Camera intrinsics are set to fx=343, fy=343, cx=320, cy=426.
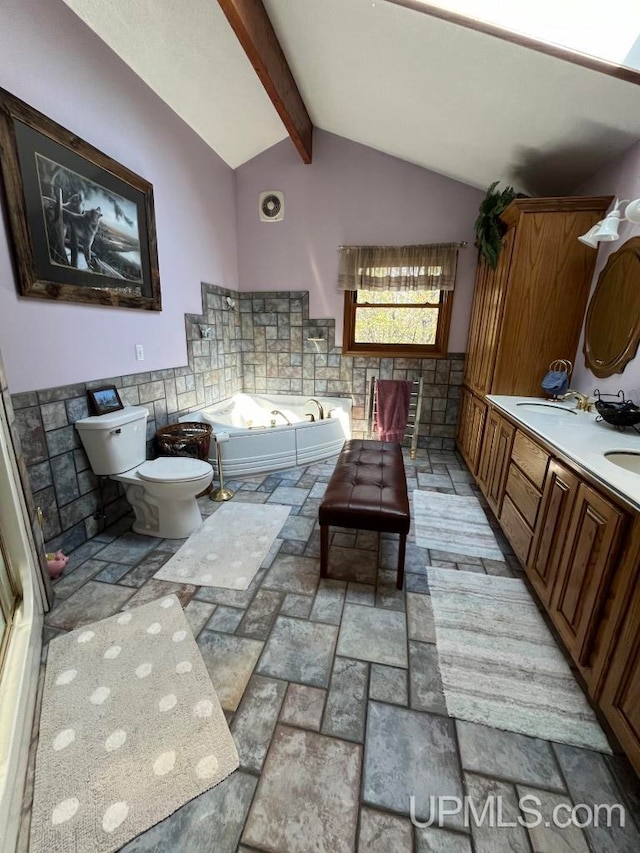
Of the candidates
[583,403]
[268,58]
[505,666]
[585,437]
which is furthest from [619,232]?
[505,666]

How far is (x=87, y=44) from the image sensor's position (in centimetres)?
183

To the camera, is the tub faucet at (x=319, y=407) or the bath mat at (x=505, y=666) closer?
the bath mat at (x=505, y=666)

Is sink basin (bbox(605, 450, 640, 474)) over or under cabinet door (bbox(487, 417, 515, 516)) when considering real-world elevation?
over

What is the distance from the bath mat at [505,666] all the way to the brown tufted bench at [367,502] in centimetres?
32

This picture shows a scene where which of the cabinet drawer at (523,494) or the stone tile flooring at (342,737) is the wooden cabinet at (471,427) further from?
the stone tile flooring at (342,737)

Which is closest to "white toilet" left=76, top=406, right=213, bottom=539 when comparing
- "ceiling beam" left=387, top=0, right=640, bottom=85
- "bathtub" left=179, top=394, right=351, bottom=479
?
"bathtub" left=179, top=394, right=351, bottom=479

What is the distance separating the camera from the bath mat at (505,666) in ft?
3.85

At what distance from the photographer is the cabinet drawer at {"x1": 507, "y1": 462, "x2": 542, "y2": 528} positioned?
1724 mm

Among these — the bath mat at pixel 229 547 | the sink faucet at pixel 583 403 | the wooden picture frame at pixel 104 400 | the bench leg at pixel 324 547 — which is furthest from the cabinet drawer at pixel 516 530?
the wooden picture frame at pixel 104 400

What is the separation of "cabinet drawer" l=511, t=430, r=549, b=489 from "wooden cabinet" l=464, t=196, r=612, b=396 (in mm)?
770

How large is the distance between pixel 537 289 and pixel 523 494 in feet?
4.84

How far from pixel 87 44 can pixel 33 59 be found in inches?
16.2

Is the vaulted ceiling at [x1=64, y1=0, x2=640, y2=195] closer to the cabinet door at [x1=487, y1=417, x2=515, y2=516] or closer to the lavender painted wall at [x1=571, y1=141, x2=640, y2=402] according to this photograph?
the lavender painted wall at [x1=571, y1=141, x2=640, y2=402]

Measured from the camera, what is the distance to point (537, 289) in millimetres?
2385
